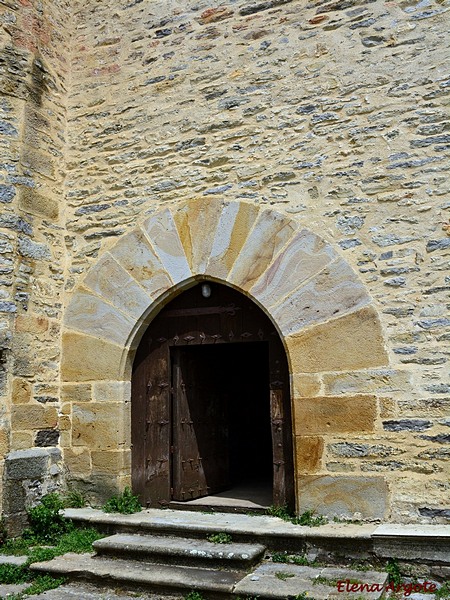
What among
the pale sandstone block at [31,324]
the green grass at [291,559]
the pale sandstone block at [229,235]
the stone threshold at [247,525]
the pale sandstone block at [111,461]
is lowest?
the green grass at [291,559]

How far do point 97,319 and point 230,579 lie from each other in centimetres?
240

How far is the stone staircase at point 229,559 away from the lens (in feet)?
11.1

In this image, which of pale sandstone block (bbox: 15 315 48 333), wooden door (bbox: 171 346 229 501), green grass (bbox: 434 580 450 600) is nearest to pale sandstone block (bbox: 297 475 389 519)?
green grass (bbox: 434 580 450 600)

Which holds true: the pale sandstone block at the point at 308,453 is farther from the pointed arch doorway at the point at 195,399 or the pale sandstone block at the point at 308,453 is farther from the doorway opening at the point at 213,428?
the doorway opening at the point at 213,428

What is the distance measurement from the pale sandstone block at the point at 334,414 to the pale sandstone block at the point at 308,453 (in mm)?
49

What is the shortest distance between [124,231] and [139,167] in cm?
59

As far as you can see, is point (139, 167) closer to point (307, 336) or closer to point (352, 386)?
point (307, 336)

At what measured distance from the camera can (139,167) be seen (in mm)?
5160

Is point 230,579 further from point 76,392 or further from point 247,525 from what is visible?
point 76,392

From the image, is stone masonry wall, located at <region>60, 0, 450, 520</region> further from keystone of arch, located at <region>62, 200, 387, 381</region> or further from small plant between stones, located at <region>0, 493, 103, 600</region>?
small plant between stones, located at <region>0, 493, 103, 600</region>

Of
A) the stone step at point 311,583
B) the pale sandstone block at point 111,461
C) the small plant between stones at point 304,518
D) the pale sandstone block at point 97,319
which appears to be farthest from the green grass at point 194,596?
the pale sandstone block at point 97,319

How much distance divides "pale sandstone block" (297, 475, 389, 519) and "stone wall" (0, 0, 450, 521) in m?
0.02

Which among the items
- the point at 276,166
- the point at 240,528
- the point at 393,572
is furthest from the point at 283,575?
the point at 276,166

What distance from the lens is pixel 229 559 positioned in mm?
3713
